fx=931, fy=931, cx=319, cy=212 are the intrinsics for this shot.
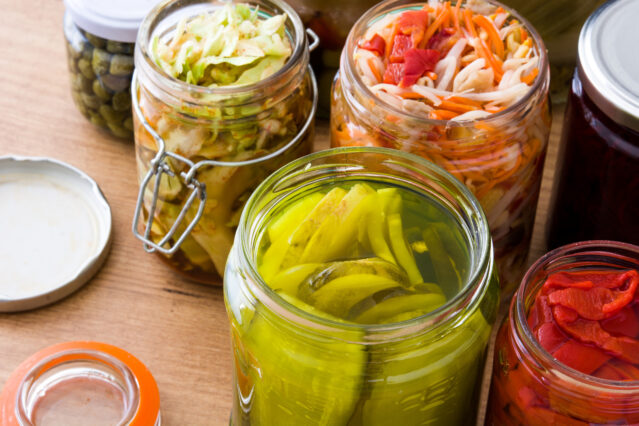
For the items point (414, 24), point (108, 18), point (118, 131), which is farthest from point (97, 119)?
point (414, 24)

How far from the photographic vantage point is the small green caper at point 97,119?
1247 millimetres

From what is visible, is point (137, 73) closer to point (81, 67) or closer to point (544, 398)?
point (81, 67)

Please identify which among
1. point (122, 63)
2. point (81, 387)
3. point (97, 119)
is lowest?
point (81, 387)

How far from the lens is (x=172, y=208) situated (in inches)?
42.2

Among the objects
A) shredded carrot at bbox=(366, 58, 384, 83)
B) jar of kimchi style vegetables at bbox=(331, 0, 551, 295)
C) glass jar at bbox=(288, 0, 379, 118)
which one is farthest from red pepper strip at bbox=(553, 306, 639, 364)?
glass jar at bbox=(288, 0, 379, 118)

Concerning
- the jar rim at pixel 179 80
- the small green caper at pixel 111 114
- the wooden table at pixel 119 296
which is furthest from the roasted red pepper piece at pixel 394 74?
the small green caper at pixel 111 114

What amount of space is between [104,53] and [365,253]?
533mm

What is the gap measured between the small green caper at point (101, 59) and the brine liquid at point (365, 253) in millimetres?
441

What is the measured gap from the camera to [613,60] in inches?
36.2

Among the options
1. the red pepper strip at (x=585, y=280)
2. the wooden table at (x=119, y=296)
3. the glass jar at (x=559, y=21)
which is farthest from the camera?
the glass jar at (x=559, y=21)

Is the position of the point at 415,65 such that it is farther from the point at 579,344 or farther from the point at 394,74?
the point at 579,344

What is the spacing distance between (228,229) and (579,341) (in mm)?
437

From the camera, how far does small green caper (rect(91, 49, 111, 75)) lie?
1.17 m

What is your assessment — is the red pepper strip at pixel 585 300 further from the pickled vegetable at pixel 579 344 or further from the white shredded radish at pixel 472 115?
the white shredded radish at pixel 472 115
